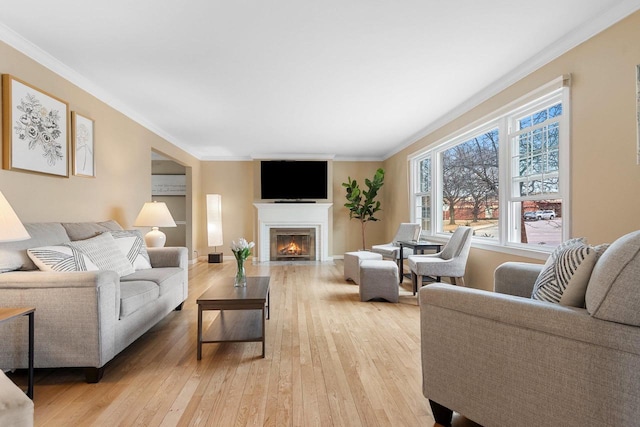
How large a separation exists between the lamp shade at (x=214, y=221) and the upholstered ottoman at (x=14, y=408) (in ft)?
21.1

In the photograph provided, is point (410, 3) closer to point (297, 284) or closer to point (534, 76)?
point (534, 76)

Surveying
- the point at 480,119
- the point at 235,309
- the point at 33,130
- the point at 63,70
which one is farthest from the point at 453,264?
the point at 63,70

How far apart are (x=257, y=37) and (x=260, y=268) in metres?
4.62

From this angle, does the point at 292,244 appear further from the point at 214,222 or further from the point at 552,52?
the point at 552,52

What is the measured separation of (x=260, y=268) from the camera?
6.54 meters

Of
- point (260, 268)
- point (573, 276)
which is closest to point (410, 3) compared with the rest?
point (573, 276)

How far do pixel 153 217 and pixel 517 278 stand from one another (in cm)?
394

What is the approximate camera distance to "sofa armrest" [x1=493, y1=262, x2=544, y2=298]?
2.20 m

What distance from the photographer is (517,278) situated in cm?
227

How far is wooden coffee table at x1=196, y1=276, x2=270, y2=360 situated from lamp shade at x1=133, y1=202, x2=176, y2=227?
5.52 feet

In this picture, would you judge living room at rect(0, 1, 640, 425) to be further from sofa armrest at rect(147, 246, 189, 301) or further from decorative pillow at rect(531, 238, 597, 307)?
decorative pillow at rect(531, 238, 597, 307)

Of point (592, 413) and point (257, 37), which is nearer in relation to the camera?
point (592, 413)

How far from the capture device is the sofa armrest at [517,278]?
86.7 inches

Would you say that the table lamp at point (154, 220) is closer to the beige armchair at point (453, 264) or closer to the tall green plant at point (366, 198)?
the beige armchair at point (453, 264)
